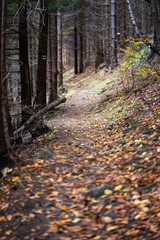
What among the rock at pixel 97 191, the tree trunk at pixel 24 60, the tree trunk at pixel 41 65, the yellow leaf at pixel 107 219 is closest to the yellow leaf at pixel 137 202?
the yellow leaf at pixel 107 219

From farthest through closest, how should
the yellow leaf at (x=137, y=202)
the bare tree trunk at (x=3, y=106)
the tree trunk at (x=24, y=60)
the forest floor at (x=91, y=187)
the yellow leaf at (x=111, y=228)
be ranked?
the tree trunk at (x=24, y=60), the bare tree trunk at (x=3, y=106), the yellow leaf at (x=137, y=202), the forest floor at (x=91, y=187), the yellow leaf at (x=111, y=228)

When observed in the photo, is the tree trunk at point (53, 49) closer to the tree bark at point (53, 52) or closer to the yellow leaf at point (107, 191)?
the tree bark at point (53, 52)

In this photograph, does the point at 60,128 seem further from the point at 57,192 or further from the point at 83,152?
the point at 57,192

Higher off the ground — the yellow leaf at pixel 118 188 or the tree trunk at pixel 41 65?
A: the tree trunk at pixel 41 65

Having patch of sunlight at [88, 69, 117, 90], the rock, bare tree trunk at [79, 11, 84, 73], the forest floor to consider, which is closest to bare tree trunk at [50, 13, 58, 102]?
patch of sunlight at [88, 69, 117, 90]

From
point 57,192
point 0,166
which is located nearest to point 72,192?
point 57,192

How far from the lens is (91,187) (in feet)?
15.0

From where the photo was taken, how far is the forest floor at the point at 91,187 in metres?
3.40

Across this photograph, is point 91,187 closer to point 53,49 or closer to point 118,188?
point 118,188

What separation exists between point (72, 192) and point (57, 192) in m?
0.29

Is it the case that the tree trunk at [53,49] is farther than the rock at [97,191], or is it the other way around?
the tree trunk at [53,49]

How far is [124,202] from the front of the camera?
3861 millimetres

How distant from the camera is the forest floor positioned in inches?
134

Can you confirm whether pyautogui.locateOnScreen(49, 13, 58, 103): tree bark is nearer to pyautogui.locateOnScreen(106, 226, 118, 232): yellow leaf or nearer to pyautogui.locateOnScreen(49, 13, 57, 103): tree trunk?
pyautogui.locateOnScreen(49, 13, 57, 103): tree trunk
